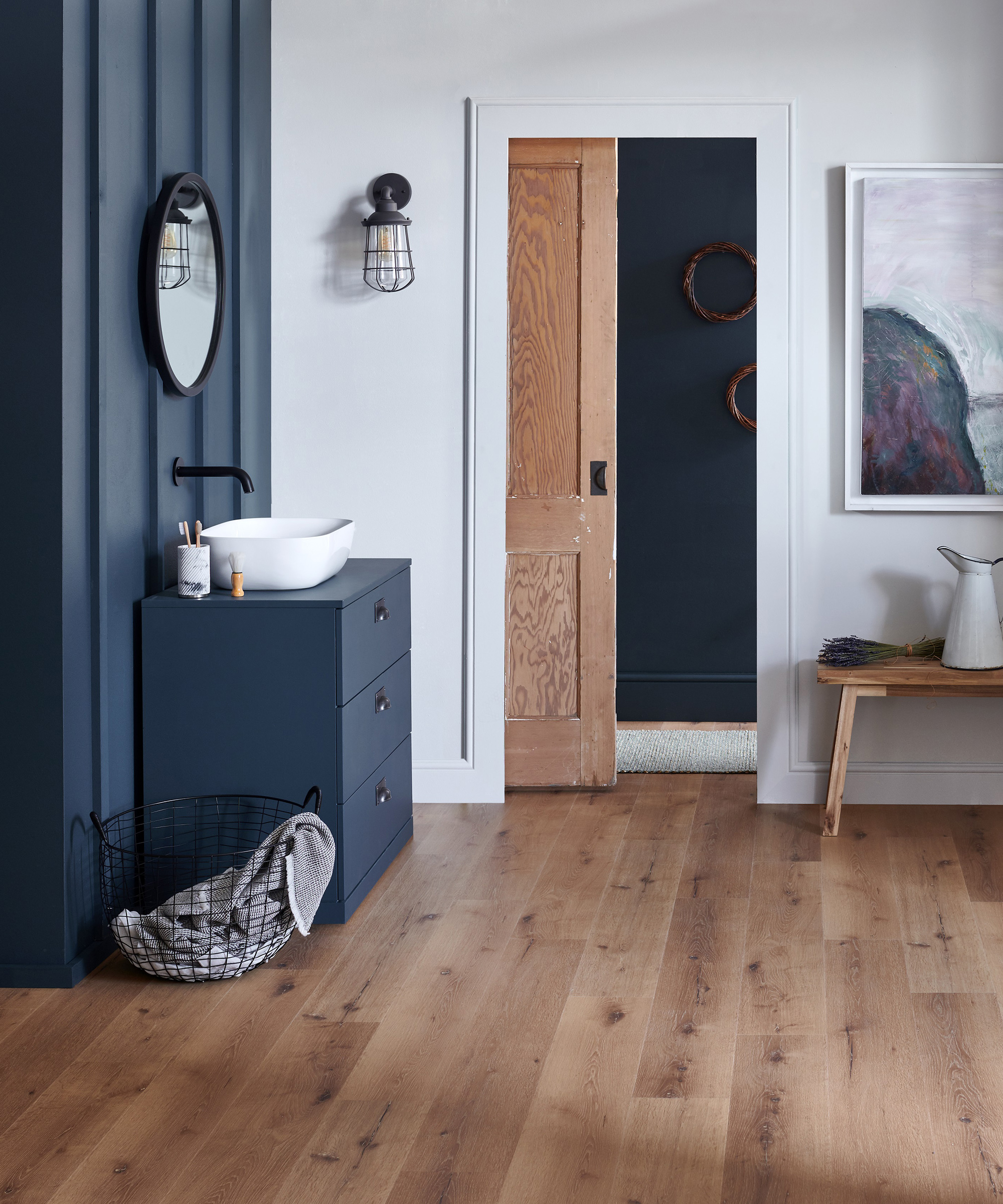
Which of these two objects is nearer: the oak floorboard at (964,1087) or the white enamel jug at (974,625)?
the oak floorboard at (964,1087)

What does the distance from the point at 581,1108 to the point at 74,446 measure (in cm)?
163

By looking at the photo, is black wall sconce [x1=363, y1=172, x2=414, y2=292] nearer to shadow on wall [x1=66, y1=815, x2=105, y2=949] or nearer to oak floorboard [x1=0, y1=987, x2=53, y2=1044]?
shadow on wall [x1=66, y1=815, x2=105, y2=949]

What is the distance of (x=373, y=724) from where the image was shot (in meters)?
3.24

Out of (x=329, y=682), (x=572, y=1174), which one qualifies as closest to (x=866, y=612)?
(x=329, y=682)

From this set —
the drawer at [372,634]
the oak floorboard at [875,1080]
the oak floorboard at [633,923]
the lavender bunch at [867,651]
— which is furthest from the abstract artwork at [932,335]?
the oak floorboard at [875,1080]

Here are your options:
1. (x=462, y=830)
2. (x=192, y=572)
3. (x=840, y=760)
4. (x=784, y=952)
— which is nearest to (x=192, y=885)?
(x=192, y=572)

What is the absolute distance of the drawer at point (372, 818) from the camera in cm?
298

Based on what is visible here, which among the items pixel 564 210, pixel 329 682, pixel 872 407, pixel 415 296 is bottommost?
pixel 329 682

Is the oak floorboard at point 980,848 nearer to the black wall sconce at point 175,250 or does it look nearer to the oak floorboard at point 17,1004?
the oak floorboard at point 17,1004

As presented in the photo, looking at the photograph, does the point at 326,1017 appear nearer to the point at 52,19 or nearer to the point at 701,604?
the point at 52,19

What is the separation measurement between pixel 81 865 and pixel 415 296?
2176 millimetres

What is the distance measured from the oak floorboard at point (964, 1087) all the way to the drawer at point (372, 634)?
143 cm

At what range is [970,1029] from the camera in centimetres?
239

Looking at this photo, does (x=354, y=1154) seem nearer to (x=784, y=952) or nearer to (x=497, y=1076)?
(x=497, y=1076)
